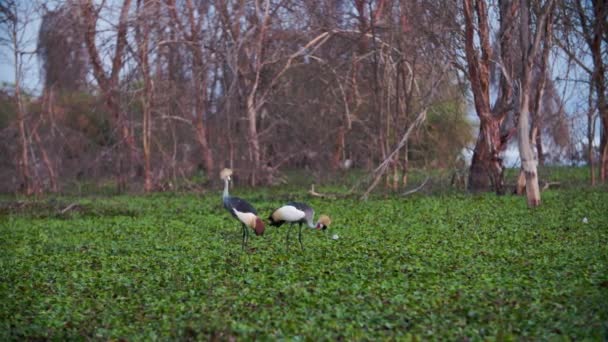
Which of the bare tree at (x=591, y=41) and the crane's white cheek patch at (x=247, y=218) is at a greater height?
the bare tree at (x=591, y=41)

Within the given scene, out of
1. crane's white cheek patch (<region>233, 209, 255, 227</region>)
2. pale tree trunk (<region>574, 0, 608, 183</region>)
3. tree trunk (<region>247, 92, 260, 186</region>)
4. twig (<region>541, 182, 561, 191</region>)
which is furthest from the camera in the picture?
tree trunk (<region>247, 92, 260, 186</region>)

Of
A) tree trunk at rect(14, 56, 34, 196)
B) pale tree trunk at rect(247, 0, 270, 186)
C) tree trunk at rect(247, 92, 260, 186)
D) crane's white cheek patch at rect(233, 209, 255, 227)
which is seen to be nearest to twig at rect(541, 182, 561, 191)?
pale tree trunk at rect(247, 0, 270, 186)

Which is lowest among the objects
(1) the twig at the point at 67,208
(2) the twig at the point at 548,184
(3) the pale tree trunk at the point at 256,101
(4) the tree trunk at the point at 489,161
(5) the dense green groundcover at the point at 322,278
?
(5) the dense green groundcover at the point at 322,278

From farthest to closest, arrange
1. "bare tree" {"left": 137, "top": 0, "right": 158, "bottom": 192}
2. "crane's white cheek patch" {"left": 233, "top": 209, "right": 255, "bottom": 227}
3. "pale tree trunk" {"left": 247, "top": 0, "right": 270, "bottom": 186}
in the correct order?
"pale tree trunk" {"left": 247, "top": 0, "right": 270, "bottom": 186}, "bare tree" {"left": 137, "top": 0, "right": 158, "bottom": 192}, "crane's white cheek patch" {"left": 233, "top": 209, "right": 255, "bottom": 227}

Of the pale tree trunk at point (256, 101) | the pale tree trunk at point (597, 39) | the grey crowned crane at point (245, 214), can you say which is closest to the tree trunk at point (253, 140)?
the pale tree trunk at point (256, 101)

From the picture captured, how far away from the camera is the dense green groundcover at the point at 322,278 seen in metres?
6.39

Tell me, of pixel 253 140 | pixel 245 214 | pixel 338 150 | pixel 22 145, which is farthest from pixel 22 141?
pixel 245 214

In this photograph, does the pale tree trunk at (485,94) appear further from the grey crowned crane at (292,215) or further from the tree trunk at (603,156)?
the grey crowned crane at (292,215)

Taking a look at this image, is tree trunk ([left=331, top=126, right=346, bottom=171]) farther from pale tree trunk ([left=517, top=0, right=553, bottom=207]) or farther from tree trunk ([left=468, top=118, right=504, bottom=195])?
pale tree trunk ([left=517, top=0, right=553, bottom=207])

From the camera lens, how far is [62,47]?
21.0 metres

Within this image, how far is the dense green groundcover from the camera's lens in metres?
6.39

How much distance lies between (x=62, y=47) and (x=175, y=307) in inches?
607

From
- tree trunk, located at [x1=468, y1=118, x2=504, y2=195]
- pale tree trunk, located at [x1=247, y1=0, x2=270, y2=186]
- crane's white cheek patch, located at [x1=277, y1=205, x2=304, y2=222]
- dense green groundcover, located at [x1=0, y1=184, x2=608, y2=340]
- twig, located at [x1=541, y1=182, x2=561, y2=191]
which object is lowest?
dense green groundcover, located at [x1=0, y1=184, x2=608, y2=340]

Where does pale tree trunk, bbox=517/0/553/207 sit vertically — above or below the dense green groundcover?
above
